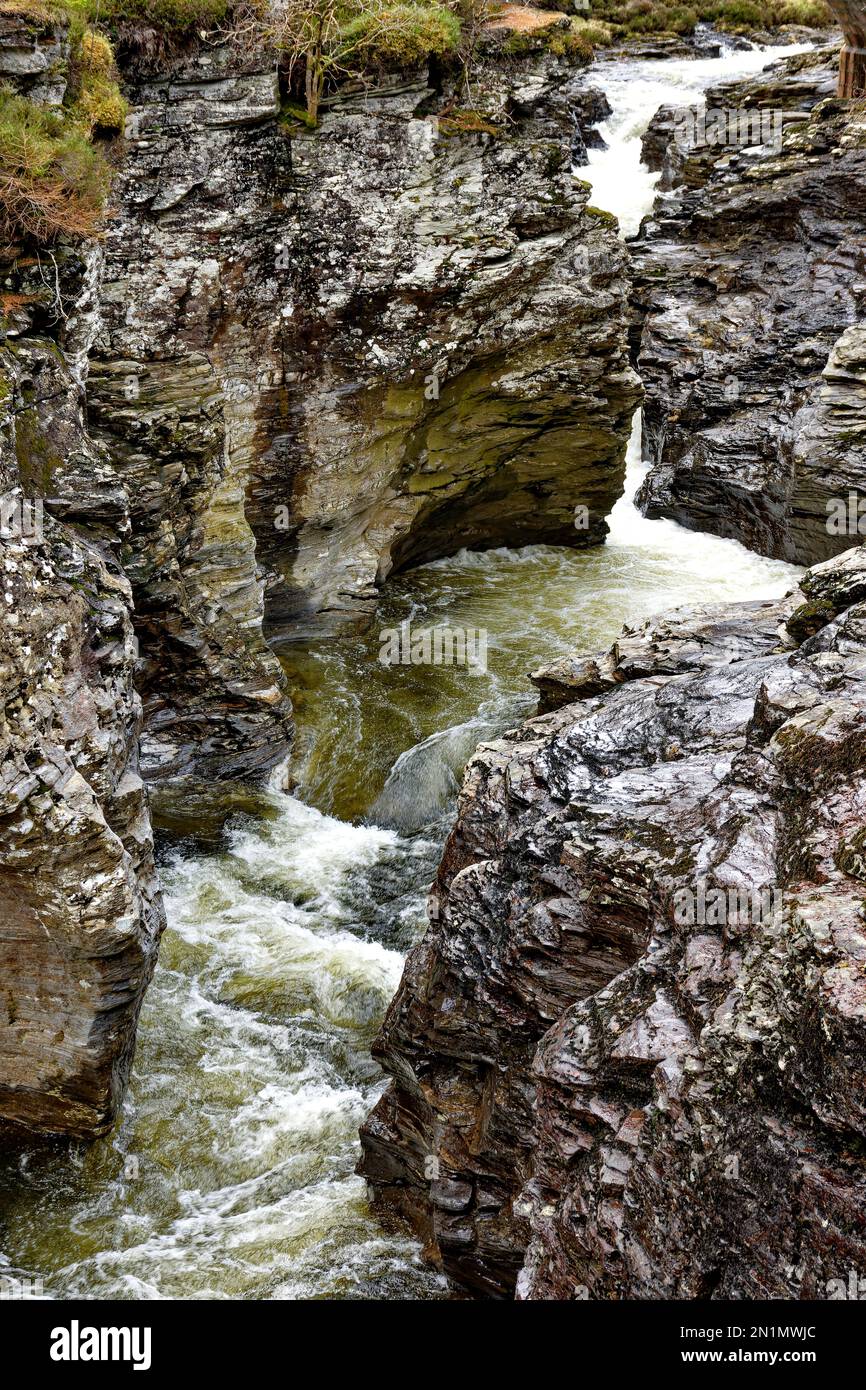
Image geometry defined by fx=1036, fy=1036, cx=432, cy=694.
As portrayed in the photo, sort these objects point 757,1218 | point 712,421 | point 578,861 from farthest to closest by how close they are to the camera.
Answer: point 712,421, point 578,861, point 757,1218

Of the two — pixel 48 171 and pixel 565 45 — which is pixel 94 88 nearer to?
pixel 48 171

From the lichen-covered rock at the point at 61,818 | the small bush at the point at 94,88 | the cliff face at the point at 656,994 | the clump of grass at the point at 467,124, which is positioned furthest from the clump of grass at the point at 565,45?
the cliff face at the point at 656,994

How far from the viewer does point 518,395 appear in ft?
57.1

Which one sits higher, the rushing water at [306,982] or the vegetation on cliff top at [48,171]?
the vegetation on cliff top at [48,171]

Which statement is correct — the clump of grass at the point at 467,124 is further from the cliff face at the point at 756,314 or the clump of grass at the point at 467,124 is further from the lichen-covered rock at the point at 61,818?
the lichen-covered rock at the point at 61,818

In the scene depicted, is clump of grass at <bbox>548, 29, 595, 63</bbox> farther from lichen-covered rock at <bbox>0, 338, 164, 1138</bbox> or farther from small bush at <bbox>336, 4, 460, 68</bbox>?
lichen-covered rock at <bbox>0, 338, 164, 1138</bbox>

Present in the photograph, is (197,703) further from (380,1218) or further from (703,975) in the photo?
→ (703,975)

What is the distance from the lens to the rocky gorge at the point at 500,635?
532 centimetres

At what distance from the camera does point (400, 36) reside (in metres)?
15.7

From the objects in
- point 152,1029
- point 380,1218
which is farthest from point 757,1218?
point 152,1029

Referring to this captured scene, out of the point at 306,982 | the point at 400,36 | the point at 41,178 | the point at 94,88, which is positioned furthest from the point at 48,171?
the point at 306,982

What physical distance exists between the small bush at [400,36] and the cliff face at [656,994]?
11.5 meters

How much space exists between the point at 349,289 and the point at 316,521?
11.6 ft

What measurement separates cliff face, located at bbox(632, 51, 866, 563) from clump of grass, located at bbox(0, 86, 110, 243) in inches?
466
